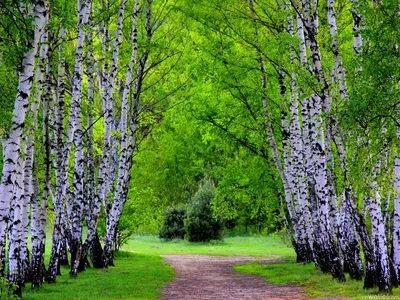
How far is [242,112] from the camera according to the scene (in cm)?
2448

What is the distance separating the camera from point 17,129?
9172 mm

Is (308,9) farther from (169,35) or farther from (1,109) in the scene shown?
(169,35)

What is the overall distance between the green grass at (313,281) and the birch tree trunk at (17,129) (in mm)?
7593

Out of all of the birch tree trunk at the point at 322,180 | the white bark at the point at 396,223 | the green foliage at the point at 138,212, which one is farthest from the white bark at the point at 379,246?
the green foliage at the point at 138,212

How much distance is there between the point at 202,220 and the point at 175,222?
17.1ft

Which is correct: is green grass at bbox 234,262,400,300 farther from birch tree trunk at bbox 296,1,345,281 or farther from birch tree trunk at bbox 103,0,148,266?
birch tree trunk at bbox 103,0,148,266

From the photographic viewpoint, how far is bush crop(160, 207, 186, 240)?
158 feet

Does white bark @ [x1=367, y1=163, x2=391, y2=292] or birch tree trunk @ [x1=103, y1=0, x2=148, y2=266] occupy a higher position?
birch tree trunk @ [x1=103, y1=0, x2=148, y2=266]

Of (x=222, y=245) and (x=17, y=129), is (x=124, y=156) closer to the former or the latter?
(x=17, y=129)

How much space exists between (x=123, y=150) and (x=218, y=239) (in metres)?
26.6

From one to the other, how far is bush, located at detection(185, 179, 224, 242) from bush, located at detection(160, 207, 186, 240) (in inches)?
102

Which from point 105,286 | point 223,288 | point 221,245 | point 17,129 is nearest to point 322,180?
point 223,288

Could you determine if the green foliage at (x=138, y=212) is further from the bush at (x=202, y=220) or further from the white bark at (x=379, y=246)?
the white bark at (x=379, y=246)

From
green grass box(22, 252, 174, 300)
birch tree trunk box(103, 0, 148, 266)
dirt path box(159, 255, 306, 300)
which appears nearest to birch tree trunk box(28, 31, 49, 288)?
green grass box(22, 252, 174, 300)
